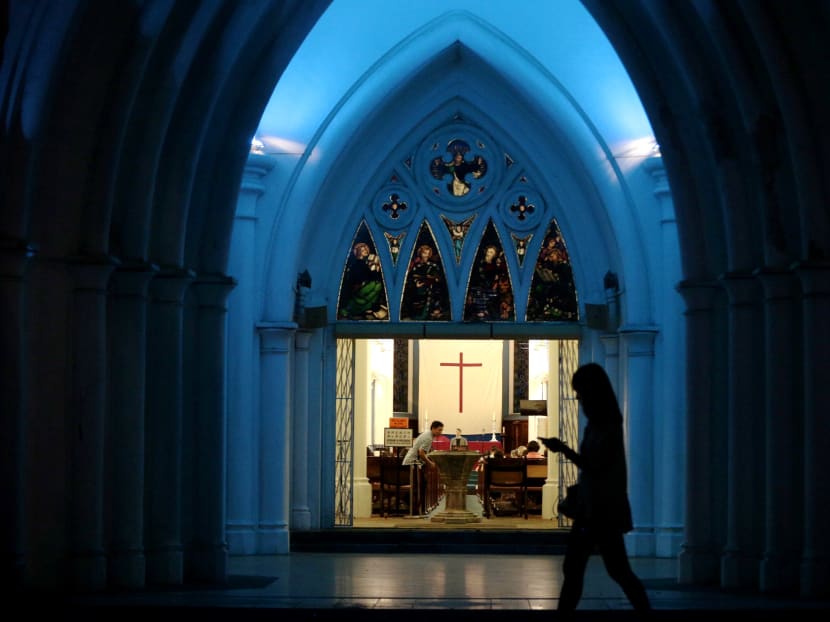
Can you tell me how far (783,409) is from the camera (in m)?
12.9

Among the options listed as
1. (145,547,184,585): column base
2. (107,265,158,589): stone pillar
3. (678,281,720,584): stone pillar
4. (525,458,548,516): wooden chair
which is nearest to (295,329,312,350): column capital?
(525,458,548,516): wooden chair

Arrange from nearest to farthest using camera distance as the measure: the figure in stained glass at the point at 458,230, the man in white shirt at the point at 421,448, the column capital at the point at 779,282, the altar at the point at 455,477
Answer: the column capital at the point at 779,282 < the figure in stained glass at the point at 458,230 < the altar at the point at 455,477 < the man in white shirt at the point at 421,448

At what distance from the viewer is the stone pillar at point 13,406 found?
1109 cm

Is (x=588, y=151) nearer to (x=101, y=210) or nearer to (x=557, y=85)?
(x=557, y=85)

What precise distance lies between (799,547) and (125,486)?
17.5 feet

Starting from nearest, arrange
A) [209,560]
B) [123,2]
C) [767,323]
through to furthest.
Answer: [123,2]
[767,323]
[209,560]

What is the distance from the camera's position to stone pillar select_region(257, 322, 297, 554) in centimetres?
1980

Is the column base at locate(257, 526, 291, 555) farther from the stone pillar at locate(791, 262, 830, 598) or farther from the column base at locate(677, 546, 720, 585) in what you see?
the stone pillar at locate(791, 262, 830, 598)

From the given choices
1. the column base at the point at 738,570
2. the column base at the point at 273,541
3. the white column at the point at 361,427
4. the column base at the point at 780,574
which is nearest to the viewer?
the column base at the point at 780,574

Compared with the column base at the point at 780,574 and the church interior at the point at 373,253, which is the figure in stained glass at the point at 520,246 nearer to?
the church interior at the point at 373,253

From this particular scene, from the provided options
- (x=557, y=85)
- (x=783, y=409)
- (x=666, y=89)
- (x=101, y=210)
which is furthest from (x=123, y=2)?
(x=557, y=85)

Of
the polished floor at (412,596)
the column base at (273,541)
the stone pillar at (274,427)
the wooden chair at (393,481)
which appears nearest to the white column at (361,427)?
the wooden chair at (393,481)

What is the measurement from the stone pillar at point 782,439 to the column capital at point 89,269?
5140 millimetres

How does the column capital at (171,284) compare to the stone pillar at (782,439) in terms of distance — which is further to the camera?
the column capital at (171,284)
